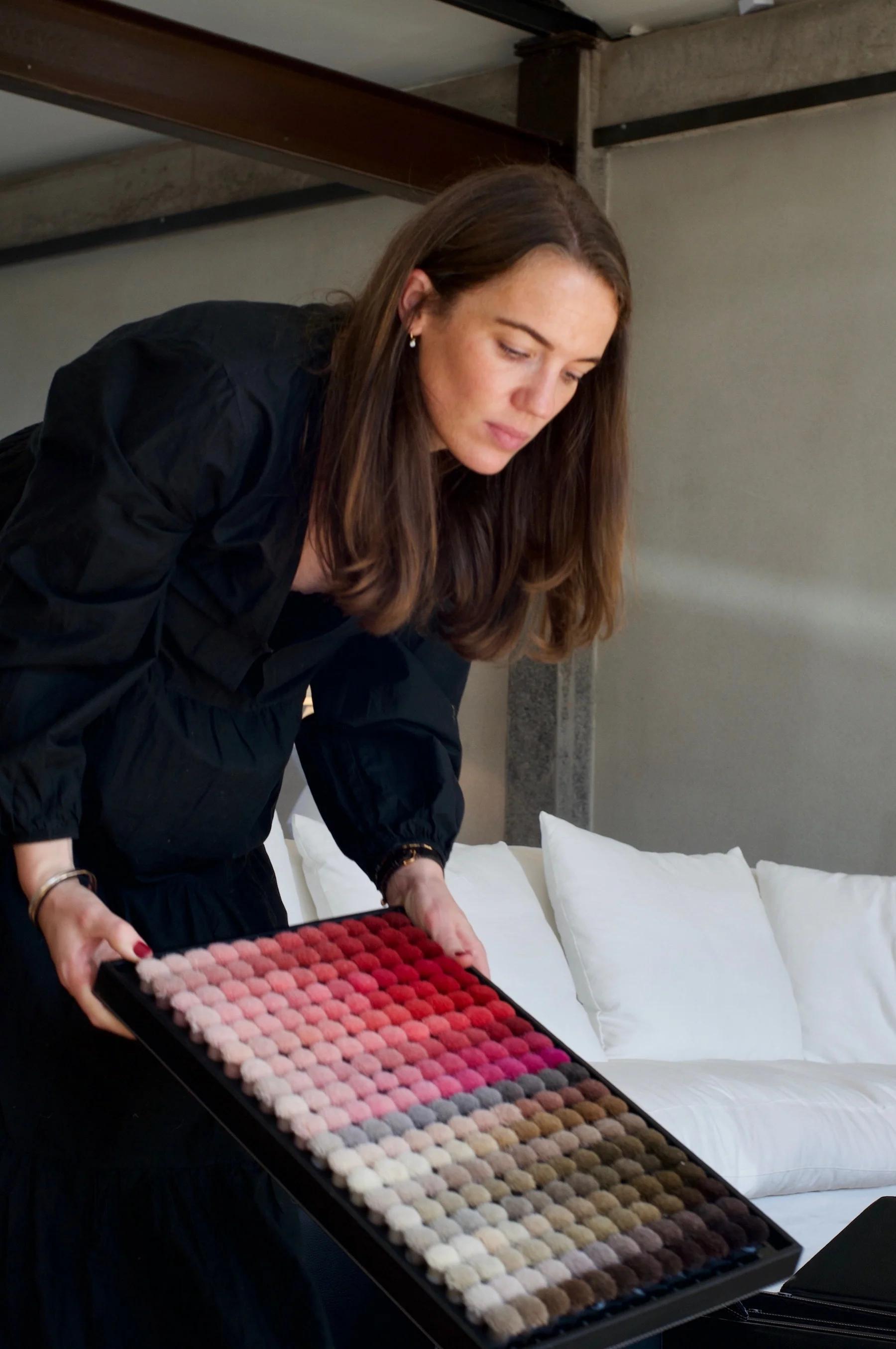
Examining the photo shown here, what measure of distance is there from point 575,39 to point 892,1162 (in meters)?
3.50

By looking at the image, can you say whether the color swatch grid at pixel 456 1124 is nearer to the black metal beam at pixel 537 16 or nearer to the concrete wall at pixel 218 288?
the concrete wall at pixel 218 288

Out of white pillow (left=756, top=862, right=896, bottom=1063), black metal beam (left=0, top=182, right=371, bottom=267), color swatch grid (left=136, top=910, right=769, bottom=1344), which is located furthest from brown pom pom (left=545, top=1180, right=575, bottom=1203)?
→ black metal beam (left=0, top=182, right=371, bottom=267)

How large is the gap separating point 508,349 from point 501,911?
2.00 metres

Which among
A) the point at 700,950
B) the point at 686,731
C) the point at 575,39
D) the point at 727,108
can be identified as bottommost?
the point at 700,950

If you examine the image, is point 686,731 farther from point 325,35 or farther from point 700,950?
point 325,35

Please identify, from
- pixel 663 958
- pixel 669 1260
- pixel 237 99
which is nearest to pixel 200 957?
pixel 669 1260

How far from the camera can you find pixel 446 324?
1.05 metres

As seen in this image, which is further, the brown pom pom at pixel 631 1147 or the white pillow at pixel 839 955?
the white pillow at pixel 839 955

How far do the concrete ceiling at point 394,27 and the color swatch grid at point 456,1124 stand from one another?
13.0 ft

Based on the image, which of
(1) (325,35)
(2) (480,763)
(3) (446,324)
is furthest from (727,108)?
(3) (446,324)

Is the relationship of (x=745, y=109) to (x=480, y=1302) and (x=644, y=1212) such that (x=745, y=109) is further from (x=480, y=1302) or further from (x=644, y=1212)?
(x=480, y=1302)

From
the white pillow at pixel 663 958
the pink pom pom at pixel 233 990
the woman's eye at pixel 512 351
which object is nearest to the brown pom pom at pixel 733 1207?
the pink pom pom at pixel 233 990

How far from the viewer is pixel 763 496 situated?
14.3ft

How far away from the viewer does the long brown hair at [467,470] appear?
1038 millimetres
